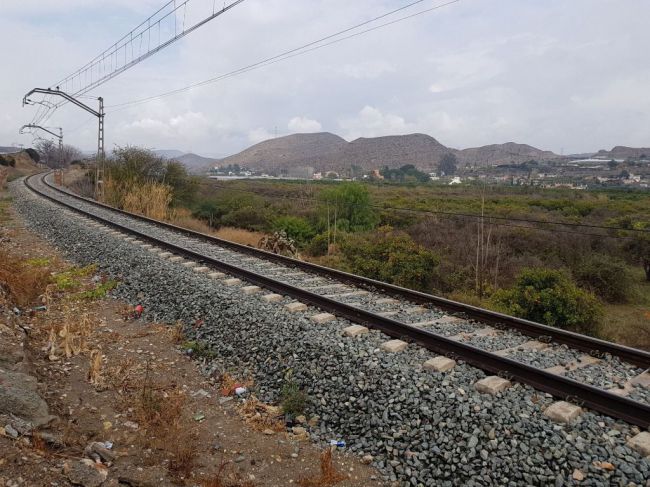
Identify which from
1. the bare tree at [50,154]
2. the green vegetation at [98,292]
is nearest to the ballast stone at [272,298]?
the green vegetation at [98,292]

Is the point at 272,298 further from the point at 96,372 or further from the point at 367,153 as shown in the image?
the point at 367,153

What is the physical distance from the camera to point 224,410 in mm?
5664

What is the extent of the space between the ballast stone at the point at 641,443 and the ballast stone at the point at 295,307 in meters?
4.67

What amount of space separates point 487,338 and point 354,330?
181cm

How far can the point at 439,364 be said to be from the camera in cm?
562

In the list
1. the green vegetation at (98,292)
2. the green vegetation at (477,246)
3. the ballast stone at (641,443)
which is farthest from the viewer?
the green vegetation at (477,246)

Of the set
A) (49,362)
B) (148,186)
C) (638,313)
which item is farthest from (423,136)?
(49,362)

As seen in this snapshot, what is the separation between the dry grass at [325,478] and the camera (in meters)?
4.31

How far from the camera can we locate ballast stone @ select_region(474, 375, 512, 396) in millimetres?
5037

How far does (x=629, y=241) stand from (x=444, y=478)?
20.8 metres

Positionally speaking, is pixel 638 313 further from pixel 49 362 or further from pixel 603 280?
pixel 49 362

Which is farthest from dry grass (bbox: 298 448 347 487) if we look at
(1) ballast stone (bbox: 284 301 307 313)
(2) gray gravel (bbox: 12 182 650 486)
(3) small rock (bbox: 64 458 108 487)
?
(1) ballast stone (bbox: 284 301 307 313)

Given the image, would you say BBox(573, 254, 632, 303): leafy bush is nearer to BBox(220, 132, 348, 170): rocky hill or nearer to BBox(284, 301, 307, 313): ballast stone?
BBox(284, 301, 307, 313): ballast stone

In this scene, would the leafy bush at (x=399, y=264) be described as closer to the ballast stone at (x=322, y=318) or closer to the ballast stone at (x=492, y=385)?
the ballast stone at (x=322, y=318)
